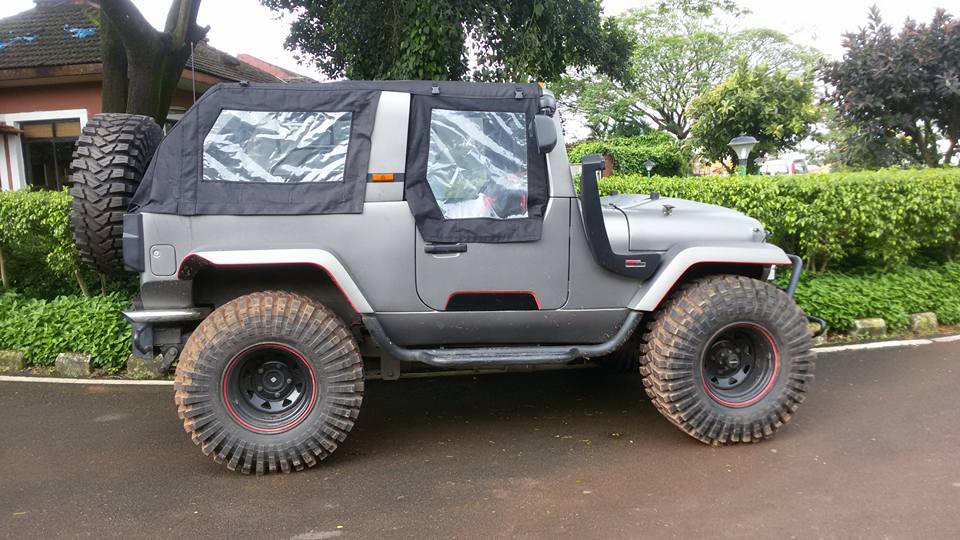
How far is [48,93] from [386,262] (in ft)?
40.8

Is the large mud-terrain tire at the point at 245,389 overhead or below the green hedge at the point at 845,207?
below

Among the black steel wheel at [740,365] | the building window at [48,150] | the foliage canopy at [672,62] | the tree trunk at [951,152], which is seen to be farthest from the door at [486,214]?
the foliage canopy at [672,62]

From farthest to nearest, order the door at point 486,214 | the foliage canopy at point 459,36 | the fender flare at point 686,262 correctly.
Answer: the foliage canopy at point 459,36
the fender flare at point 686,262
the door at point 486,214

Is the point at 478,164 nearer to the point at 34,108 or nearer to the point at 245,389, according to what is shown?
the point at 245,389

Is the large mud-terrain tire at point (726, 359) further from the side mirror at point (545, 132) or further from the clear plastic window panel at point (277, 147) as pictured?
the clear plastic window panel at point (277, 147)

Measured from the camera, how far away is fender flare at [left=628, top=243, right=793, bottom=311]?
14.2 feet

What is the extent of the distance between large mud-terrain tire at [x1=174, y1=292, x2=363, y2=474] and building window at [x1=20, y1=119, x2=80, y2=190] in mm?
11646

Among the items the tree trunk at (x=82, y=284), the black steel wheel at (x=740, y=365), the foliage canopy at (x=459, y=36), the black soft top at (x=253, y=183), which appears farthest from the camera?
the foliage canopy at (x=459, y=36)

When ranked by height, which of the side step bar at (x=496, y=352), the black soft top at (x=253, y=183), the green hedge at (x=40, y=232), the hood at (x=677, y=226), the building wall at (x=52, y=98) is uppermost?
the building wall at (x=52, y=98)

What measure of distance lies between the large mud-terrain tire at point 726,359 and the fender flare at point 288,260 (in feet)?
6.05

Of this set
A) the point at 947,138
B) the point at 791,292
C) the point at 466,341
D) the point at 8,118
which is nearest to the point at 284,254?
the point at 466,341

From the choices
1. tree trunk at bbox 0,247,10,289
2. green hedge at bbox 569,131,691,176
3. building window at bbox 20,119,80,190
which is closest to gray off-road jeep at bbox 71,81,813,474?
tree trunk at bbox 0,247,10,289

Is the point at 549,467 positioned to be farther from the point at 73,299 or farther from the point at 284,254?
the point at 73,299

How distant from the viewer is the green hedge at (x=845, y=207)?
7.17 m
